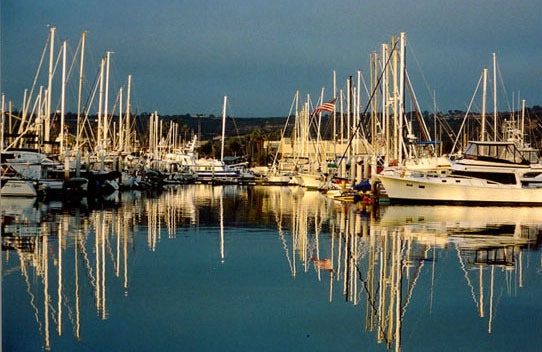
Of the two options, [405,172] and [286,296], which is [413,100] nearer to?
[405,172]

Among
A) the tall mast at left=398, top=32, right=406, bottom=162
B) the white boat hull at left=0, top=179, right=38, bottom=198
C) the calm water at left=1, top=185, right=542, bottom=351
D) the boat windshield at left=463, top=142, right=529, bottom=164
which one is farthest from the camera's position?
the tall mast at left=398, top=32, right=406, bottom=162

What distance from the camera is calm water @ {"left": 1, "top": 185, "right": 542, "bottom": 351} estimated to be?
11164 mm

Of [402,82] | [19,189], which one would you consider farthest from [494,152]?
[19,189]

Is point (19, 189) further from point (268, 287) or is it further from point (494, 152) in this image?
point (268, 287)

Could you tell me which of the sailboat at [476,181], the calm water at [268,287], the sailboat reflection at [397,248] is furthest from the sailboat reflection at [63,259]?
the sailboat at [476,181]

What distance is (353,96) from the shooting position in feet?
188

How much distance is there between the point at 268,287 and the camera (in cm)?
1515

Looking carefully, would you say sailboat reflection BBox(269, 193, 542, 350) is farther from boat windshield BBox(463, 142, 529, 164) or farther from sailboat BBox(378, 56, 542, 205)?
boat windshield BBox(463, 142, 529, 164)

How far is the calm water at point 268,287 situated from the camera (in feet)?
36.6

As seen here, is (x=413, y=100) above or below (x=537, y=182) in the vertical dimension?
above

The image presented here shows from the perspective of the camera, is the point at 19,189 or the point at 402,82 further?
the point at 402,82

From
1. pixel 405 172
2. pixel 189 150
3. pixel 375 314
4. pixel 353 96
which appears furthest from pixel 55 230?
pixel 189 150

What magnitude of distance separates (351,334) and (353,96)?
153ft

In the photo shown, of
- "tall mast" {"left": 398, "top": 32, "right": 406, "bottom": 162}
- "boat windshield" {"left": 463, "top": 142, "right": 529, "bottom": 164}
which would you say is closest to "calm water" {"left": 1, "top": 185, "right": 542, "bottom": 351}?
"boat windshield" {"left": 463, "top": 142, "right": 529, "bottom": 164}
